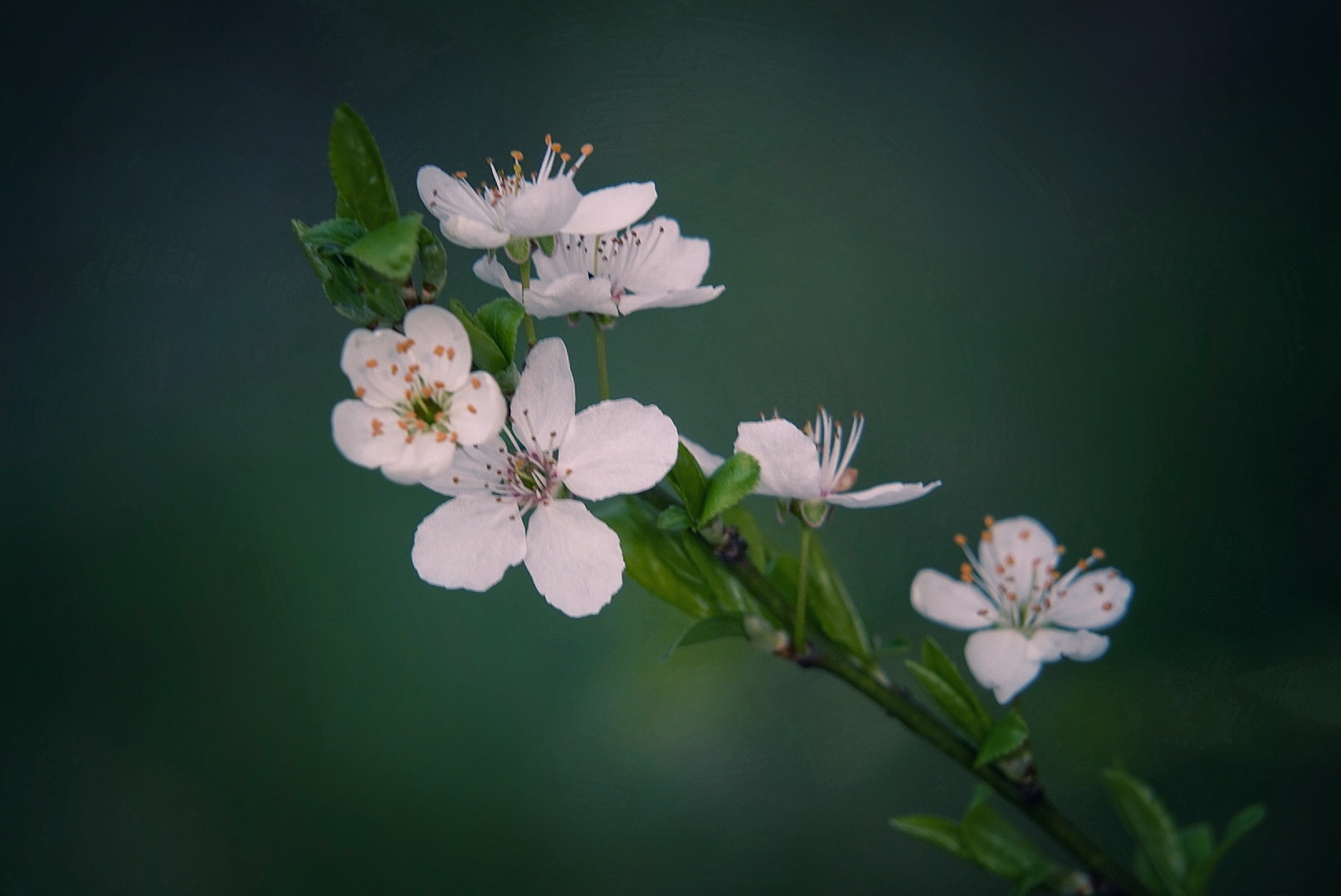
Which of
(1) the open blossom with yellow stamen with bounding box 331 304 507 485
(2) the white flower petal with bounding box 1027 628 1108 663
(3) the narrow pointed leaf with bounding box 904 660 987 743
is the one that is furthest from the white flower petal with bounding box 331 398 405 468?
(2) the white flower petal with bounding box 1027 628 1108 663

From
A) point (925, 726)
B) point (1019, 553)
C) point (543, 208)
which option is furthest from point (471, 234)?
point (1019, 553)

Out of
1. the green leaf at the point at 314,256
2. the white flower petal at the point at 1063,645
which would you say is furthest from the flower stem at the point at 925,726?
the green leaf at the point at 314,256

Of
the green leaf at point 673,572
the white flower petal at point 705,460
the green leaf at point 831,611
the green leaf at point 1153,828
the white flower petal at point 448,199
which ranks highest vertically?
the white flower petal at point 448,199

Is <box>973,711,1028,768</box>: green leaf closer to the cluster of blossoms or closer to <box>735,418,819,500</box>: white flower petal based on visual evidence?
the cluster of blossoms

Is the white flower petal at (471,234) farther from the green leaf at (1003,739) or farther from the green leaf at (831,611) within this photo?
the green leaf at (1003,739)

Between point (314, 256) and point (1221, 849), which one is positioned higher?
point (314, 256)

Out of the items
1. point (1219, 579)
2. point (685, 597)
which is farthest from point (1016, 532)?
point (1219, 579)

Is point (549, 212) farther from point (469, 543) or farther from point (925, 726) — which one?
point (925, 726)
